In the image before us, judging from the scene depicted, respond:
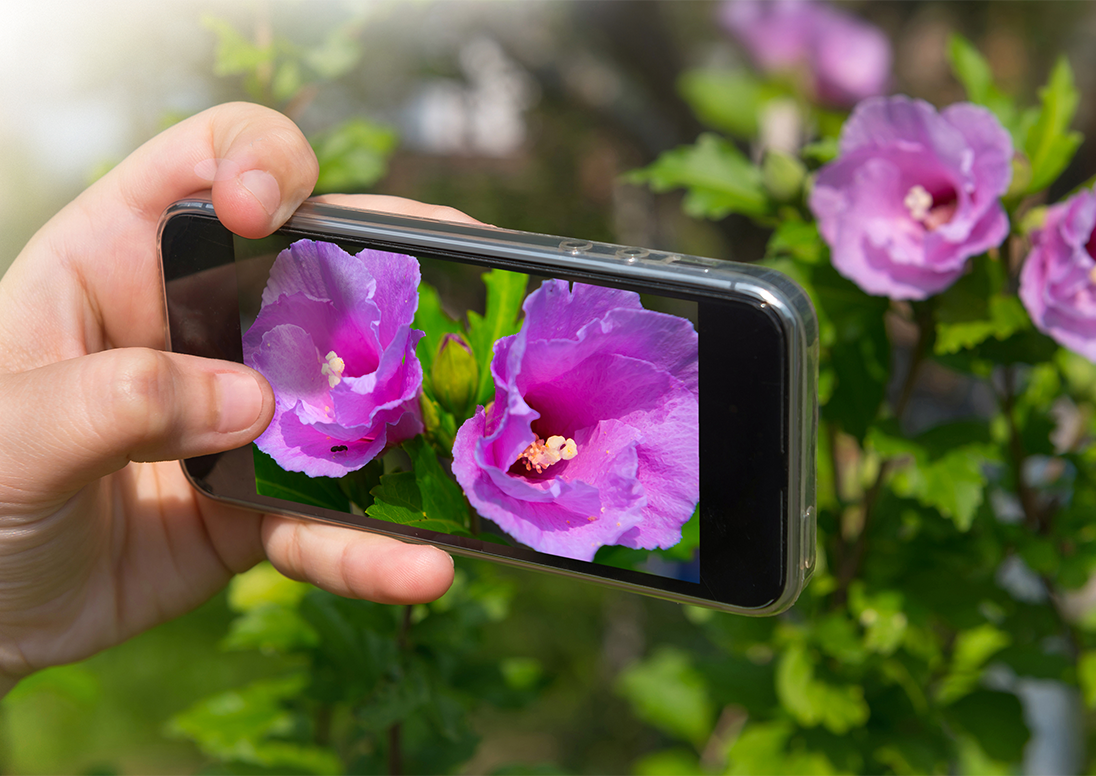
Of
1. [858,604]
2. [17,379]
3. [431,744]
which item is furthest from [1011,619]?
[17,379]

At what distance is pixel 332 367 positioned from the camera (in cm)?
75

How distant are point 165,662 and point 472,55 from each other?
5.94ft

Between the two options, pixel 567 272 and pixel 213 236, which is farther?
pixel 213 236

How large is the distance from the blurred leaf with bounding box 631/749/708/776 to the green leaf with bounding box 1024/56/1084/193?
0.89 meters

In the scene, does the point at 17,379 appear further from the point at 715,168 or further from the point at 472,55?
the point at 472,55

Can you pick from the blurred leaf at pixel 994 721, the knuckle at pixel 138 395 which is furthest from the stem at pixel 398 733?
the blurred leaf at pixel 994 721

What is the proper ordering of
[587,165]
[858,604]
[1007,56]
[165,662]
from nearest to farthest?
1. [858,604]
2. [165,662]
3. [587,165]
4. [1007,56]

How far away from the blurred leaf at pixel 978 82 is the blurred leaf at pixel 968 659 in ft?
1.88

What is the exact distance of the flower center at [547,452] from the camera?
69cm

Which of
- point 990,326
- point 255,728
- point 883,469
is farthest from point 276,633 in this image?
point 990,326

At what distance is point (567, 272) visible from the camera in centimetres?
67

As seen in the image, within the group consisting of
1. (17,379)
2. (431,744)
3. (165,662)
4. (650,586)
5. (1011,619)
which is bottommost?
(165,662)

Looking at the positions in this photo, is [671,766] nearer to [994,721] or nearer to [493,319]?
[994,721]

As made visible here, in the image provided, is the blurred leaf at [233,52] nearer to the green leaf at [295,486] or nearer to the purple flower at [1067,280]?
the green leaf at [295,486]
